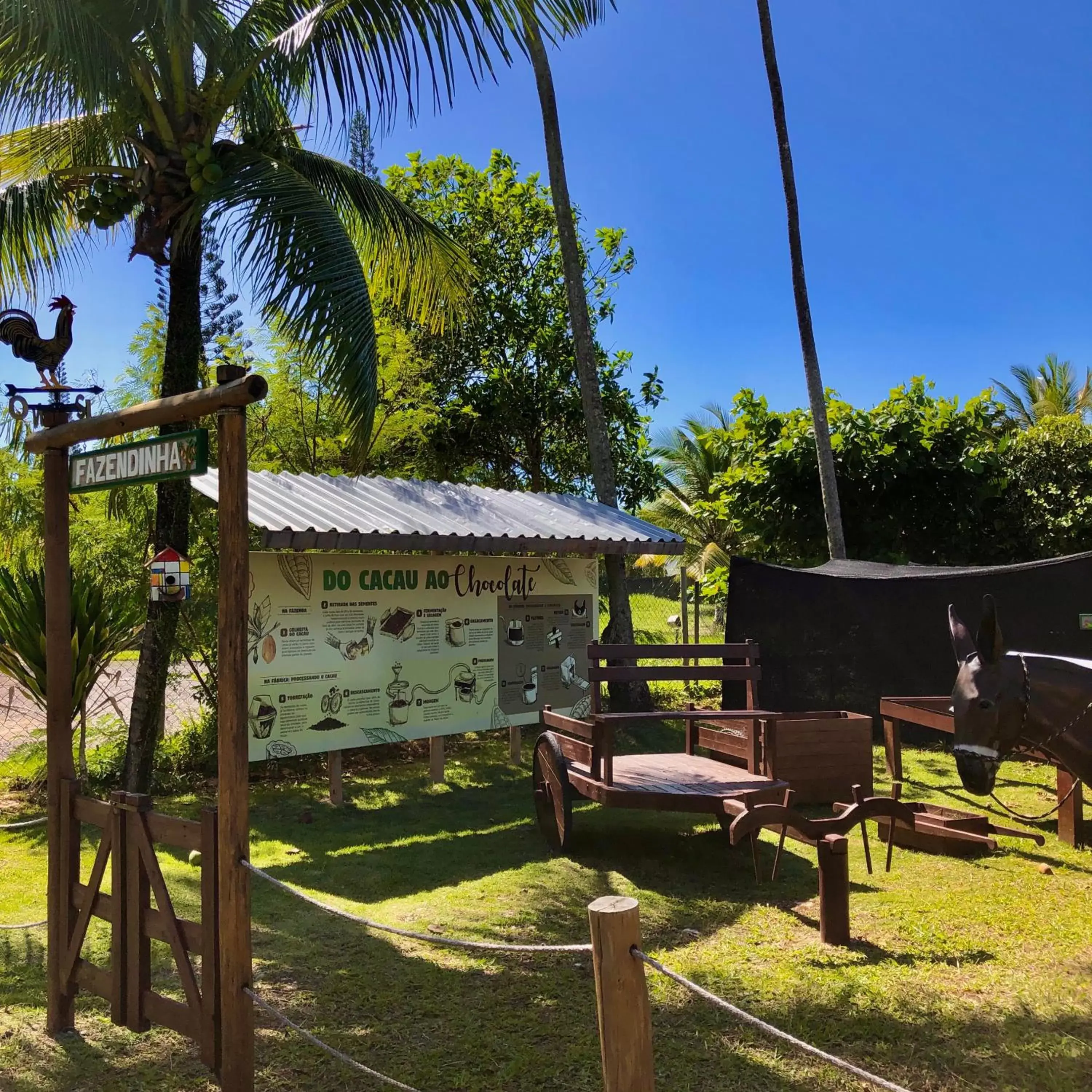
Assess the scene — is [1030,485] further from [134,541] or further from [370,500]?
[134,541]

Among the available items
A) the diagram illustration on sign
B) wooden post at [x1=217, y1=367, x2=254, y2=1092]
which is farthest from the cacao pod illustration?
wooden post at [x1=217, y1=367, x2=254, y2=1092]

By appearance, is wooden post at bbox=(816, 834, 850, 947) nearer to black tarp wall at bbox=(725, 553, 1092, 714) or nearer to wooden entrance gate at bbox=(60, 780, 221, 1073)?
wooden entrance gate at bbox=(60, 780, 221, 1073)

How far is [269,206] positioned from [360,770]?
5.64 metres

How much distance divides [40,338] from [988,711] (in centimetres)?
515

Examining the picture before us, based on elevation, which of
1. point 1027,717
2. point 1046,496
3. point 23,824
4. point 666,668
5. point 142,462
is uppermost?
point 1046,496

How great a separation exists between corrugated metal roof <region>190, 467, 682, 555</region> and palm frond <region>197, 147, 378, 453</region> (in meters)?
1.42

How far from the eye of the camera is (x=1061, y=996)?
4.42 metres

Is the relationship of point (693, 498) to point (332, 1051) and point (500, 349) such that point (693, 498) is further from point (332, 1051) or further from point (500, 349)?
point (332, 1051)

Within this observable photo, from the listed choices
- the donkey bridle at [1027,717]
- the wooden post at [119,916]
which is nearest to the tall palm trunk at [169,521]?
the wooden post at [119,916]

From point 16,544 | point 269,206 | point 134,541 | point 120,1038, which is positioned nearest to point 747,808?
point 120,1038

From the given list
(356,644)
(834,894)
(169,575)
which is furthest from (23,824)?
(834,894)

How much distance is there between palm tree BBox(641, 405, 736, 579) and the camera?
1010 inches

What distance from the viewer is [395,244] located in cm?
874

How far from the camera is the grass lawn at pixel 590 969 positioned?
3838mm
